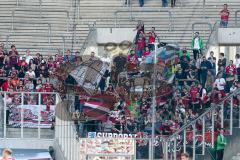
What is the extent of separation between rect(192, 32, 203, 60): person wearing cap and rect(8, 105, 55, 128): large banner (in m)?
8.23

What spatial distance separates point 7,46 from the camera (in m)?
63.5

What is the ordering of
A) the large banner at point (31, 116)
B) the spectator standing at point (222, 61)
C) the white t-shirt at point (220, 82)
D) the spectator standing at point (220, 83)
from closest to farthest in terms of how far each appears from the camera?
1. the large banner at point (31, 116)
2. the spectator standing at point (220, 83)
3. the white t-shirt at point (220, 82)
4. the spectator standing at point (222, 61)

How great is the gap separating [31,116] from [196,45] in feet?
29.8

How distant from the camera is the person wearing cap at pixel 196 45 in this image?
201 ft

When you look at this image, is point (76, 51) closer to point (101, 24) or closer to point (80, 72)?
point (101, 24)

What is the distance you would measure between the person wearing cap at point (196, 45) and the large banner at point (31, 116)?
8.23m

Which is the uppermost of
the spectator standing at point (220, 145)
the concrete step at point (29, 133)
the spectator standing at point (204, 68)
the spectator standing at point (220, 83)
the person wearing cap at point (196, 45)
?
the person wearing cap at point (196, 45)

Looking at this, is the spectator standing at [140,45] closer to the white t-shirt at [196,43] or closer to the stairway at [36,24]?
the white t-shirt at [196,43]

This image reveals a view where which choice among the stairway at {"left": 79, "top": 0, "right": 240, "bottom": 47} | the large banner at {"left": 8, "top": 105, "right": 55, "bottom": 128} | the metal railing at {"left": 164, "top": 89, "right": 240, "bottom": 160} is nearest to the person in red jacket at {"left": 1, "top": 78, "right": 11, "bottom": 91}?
the large banner at {"left": 8, "top": 105, "right": 55, "bottom": 128}

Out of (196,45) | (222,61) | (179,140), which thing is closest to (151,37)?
(196,45)

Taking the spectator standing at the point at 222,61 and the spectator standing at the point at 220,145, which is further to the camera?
the spectator standing at the point at 222,61

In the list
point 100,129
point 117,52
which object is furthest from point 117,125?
point 117,52

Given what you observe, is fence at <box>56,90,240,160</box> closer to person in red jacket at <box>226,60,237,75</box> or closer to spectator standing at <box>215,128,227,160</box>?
spectator standing at <box>215,128,227,160</box>

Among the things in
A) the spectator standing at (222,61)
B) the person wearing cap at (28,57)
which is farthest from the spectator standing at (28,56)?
the spectator standing at (222,61)
